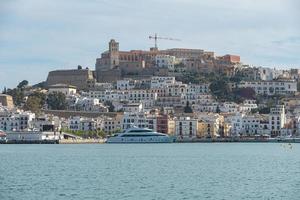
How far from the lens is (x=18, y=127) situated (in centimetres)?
8019

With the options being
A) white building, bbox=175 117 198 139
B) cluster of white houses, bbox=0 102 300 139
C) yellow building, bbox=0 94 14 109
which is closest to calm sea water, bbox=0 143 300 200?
cluster of white houses, bbox=0 102 300 139

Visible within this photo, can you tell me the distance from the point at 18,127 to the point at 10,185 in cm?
5278

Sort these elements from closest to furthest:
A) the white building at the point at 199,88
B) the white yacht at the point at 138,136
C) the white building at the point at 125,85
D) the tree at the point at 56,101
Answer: the white yacht at the point at 138,136 < the tree at the point at 56,101 < the white building at the point at 199,88 < the white building at the point at 125,85

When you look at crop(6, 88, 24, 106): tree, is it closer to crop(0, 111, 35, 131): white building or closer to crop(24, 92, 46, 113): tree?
crop(24, 92, 46, 113): tree

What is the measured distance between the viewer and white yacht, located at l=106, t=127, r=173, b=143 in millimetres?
71938

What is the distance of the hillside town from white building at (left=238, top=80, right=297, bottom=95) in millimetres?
21

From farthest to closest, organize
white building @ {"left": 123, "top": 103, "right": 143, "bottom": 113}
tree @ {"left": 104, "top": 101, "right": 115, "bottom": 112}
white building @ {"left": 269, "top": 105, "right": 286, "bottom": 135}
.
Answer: tree @ {"left": 104, "top": 101, "right": 115, "bottom": 112} → white building @ {"left": 123, "top": 103, "right": 143, "bottom": 113} → white building @ {"left": 269, "top": 105, "right": 286, "bottom": 135}

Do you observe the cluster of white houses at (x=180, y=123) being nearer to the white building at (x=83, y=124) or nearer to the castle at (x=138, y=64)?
the white building at (x=83, y=124)

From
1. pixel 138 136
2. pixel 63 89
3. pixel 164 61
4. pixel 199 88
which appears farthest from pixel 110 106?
pixel 138 136

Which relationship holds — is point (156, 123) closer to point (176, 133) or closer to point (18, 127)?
point (176, 133)

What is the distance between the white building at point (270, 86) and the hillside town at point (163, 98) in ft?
0.07

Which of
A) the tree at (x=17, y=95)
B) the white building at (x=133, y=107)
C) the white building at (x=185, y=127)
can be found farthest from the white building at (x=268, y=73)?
the white building at (x=185, y=127)

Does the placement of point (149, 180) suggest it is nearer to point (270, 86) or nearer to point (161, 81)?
point (161, 81)

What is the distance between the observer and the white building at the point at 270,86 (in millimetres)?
99625
